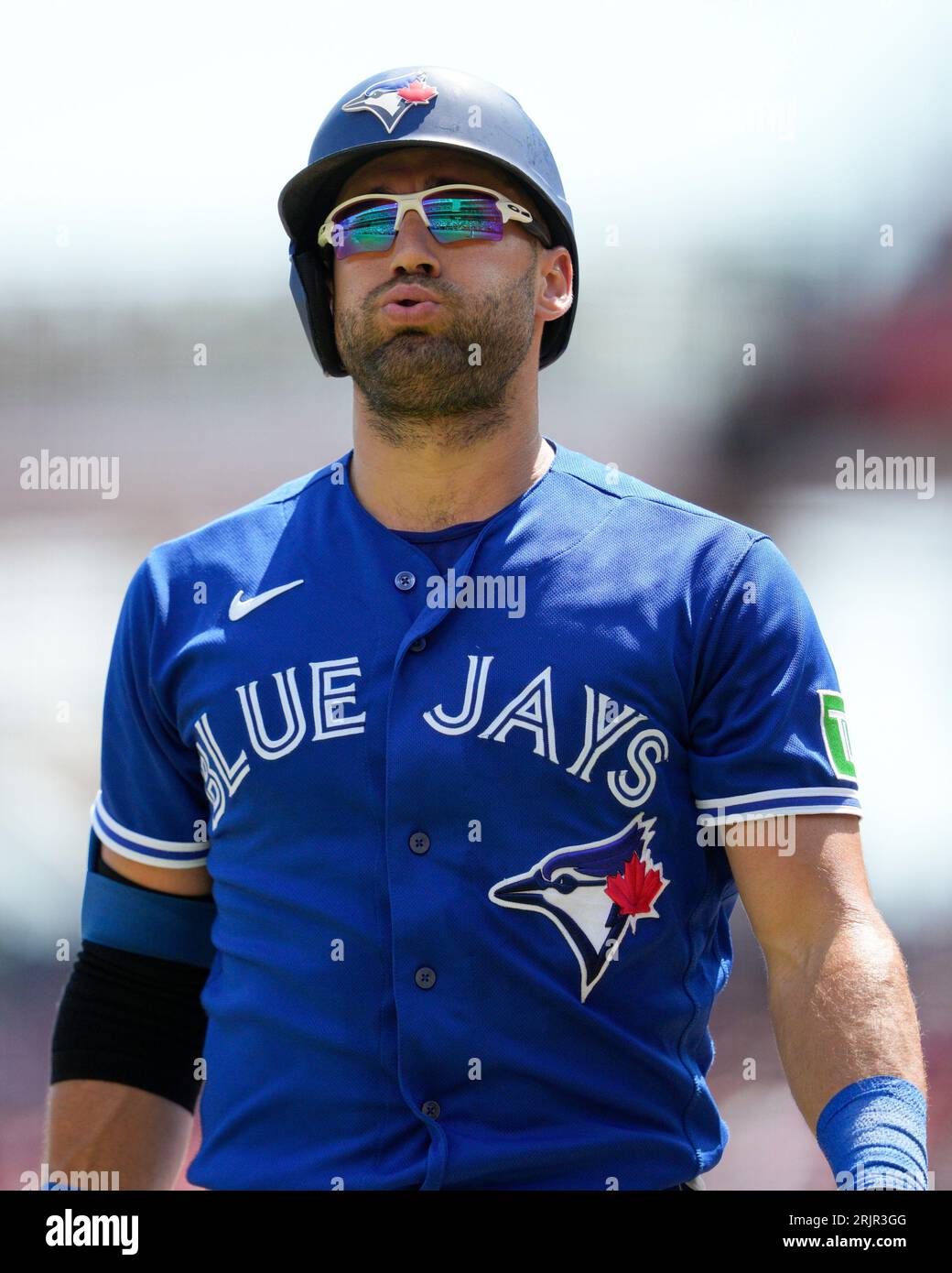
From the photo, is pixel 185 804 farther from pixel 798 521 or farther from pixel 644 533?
pixel 798 521

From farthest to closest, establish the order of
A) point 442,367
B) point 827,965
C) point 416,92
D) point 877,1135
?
point 416,92, point 442,367, point 827,965, point 877,1135

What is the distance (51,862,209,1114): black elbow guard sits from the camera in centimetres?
236

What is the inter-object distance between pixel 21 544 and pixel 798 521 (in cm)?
301

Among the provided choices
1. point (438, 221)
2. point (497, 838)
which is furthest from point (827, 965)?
point (438, 221)

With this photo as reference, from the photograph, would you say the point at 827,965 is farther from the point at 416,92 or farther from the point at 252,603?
the point at 416,92

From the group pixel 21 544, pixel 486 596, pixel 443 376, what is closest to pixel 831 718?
pixel 486 596

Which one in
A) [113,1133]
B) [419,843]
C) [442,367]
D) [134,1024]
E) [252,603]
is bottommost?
[113,1133]

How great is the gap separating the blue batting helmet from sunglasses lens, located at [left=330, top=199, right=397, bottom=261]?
0.32ft

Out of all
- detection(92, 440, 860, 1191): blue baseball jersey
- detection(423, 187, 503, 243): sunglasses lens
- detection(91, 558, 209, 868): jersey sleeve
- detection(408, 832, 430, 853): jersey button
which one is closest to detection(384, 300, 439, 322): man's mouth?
detection(423, 187, 503, 243): sunglasses lens

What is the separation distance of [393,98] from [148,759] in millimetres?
1136

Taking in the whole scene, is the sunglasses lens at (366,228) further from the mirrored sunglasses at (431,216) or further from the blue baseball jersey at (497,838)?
the blue baseball jersey at (497,838)

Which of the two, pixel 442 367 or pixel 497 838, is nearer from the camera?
pixel 497 838

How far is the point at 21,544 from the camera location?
5.62 m

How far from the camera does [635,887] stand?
2049 millimetres
